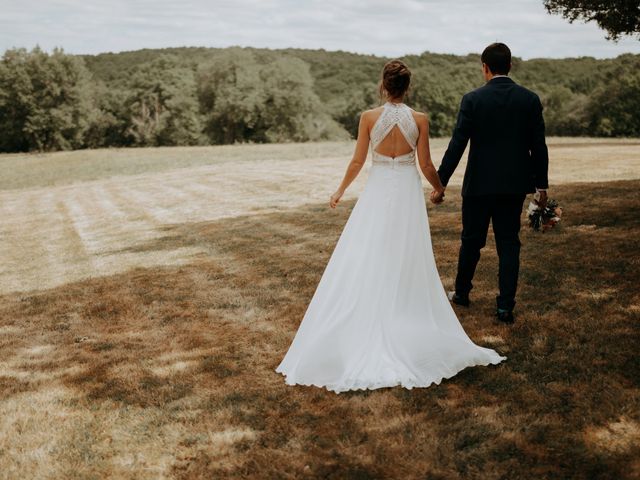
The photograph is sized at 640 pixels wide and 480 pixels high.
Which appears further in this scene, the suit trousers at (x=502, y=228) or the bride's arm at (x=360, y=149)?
the suit trousers at (x=502, y=228)

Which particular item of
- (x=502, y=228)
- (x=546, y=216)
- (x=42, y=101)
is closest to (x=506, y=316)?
(x=502, y=228)

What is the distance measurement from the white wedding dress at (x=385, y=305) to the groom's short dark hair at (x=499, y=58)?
1.15 meters

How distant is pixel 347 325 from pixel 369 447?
124 centimetres

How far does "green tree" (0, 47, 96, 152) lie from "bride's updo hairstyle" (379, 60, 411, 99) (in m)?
62.6

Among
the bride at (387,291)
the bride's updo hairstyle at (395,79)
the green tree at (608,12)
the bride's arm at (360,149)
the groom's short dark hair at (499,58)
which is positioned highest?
the green tree at (608,12)

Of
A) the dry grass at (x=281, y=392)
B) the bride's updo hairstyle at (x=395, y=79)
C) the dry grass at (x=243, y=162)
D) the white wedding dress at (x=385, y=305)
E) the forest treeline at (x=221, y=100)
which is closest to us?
the dry grass at (x=281, y=392)

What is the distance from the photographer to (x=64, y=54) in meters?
62.5

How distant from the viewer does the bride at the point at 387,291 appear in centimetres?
455

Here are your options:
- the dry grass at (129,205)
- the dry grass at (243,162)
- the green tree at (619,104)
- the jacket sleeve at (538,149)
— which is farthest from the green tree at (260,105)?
the jacket sleeve at (538,149)

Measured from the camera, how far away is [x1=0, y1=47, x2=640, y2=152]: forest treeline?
59469 mm

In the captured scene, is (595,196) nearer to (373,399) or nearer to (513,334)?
(513,334)

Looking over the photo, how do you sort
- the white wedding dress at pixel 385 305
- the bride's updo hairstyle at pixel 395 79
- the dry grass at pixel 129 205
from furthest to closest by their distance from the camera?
1. the dry grass at pixel 129 205
2. the bride's updo hairstyle at pixel 395 79
3. the white wedding dress at pixel 385 305

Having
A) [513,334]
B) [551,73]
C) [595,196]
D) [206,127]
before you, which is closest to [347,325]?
[513,334]

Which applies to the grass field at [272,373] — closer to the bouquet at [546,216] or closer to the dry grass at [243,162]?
the bouquet at [546,216]
